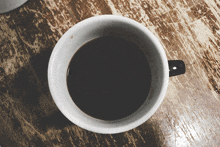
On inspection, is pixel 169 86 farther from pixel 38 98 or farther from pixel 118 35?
pixel 38 98

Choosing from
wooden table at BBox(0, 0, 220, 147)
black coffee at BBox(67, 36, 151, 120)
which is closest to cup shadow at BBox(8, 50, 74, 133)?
wooden table at BBox(0, 0, 220, 147)

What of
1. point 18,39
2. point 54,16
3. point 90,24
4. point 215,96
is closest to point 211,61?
point 215,96

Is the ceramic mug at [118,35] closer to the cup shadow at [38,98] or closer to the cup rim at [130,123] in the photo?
the cup rim at [130,123]

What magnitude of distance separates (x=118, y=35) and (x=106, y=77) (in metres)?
0.12

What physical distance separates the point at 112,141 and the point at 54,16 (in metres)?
0.43

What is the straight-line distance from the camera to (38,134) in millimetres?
477

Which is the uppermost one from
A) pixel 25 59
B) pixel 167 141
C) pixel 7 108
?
pixel 25 59

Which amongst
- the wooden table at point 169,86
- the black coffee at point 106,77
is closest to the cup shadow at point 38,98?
the wooden table at point 169,86

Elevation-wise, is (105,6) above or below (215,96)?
above

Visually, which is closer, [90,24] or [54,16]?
[90,24]

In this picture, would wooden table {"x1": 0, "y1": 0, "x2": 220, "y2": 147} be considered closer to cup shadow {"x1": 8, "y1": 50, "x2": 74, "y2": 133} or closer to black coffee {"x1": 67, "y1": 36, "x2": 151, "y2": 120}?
cup shadow {"x1": 8, "y1": 50, "x2": 74, "y2": 133}

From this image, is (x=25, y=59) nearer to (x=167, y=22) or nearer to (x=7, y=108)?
(x=7, y=108)

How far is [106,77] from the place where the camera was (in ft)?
1.37

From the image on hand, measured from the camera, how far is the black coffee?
0.41 m
